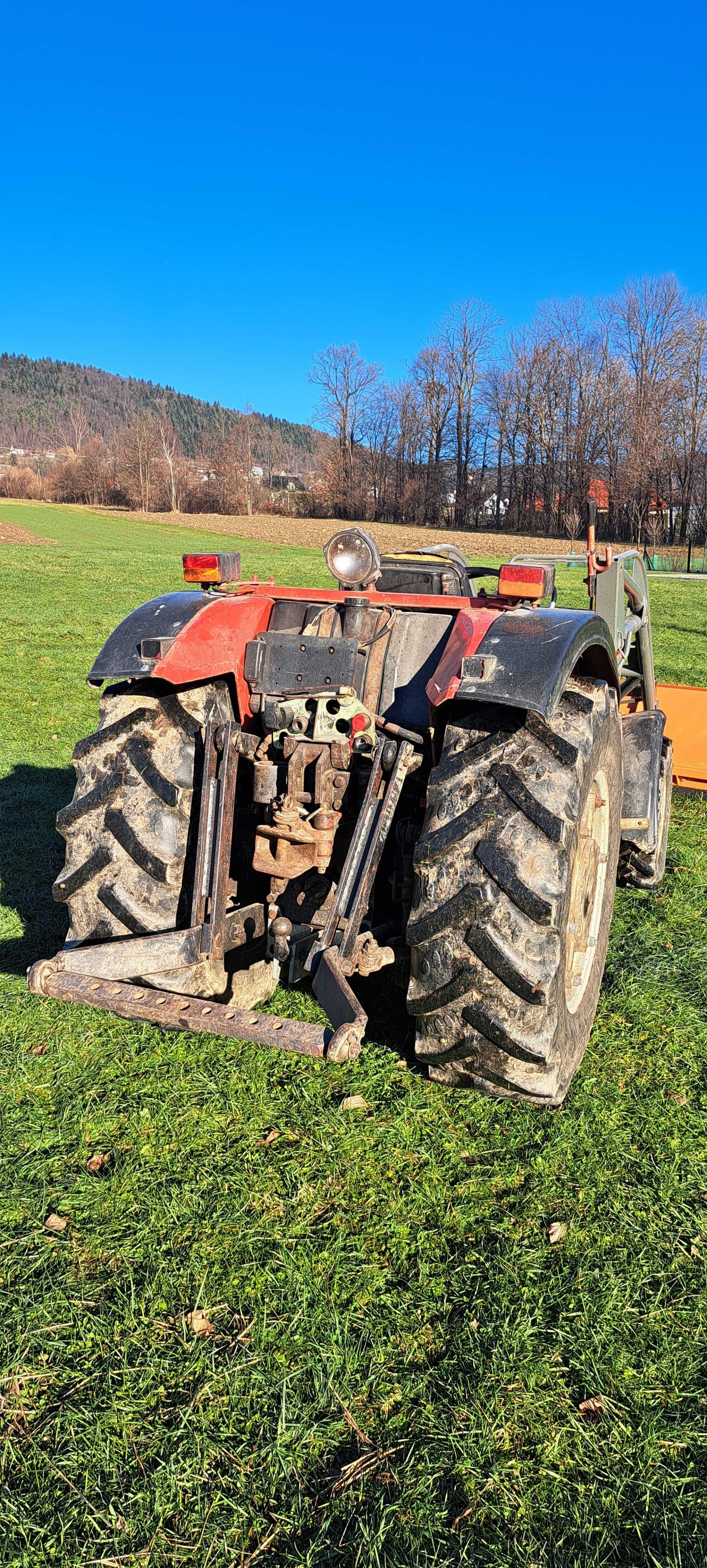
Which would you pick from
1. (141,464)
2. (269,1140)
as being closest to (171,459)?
(141,464)

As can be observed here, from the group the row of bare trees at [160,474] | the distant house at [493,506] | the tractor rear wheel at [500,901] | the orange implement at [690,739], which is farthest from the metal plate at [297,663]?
the row of bare trees at [160,474]

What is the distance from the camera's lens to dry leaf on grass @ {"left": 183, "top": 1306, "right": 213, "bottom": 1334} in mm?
2555

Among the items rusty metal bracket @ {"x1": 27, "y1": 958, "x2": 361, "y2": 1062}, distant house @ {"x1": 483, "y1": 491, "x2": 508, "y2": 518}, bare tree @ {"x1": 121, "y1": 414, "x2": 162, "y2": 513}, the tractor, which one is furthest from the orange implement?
bare tree @ {"x1": 121, "y1": 414, "x2": 162, "y2": 513}

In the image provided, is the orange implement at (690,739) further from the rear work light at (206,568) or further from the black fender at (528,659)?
the rear work light at (206,568)

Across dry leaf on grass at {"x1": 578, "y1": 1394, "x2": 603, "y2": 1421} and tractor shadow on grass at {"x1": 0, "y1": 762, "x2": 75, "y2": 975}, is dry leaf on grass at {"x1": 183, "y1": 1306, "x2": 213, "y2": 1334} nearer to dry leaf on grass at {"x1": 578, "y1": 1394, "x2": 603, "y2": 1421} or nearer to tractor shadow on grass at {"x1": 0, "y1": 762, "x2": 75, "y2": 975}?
dry leaf on grass at {"x1": 578, "y1": 1394, "x2": 603, "y2": 1421}

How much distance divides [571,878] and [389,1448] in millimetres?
1680

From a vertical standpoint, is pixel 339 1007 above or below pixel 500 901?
below

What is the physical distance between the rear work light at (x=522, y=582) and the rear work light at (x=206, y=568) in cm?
112

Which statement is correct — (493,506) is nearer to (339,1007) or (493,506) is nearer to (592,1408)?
(339,1007)

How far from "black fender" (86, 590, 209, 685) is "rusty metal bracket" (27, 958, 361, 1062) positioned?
1.07 m

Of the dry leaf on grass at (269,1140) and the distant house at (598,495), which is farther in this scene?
the distant house at (598,495)

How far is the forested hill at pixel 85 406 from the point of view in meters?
152

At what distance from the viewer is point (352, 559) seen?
4.14m

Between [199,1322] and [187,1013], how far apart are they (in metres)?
0.83
